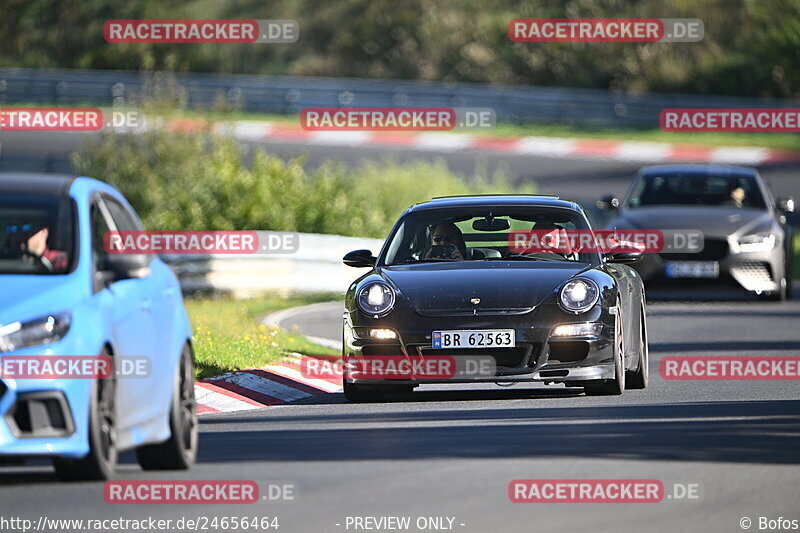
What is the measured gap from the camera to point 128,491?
8.78 metres

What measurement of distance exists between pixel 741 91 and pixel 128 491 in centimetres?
3771

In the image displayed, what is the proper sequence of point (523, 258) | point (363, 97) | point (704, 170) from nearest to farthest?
point (523, 258)
point (704, 170)
point (363, 97)

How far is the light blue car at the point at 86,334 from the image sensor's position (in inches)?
330

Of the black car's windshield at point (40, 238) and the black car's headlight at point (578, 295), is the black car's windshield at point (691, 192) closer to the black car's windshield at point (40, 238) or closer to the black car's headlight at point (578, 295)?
the black car's headlight at point (578, 295)

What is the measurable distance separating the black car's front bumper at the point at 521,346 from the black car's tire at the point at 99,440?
4.11 meters

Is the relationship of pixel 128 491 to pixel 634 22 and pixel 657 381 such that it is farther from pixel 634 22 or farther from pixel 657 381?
pixel 634 22

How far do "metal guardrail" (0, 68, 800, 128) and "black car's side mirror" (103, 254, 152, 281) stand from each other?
34.5 meters

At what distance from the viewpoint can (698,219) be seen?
72.5 ft

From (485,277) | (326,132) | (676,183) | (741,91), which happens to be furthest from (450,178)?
(485,277)

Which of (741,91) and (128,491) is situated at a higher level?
(741,91)

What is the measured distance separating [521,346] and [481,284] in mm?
522

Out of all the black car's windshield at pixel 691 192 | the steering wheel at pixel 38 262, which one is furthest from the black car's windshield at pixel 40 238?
the black car's windshield at pixel 691 192

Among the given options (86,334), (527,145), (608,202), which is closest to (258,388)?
(86,334)

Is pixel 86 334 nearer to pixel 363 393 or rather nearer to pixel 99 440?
pixel 99 440
